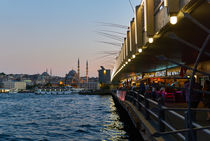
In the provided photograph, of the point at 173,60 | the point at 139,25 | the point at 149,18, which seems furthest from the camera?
the point at 139,25

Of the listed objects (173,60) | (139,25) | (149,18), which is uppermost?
(139,25)

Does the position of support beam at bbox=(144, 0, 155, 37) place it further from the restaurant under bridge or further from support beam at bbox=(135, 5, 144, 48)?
support beam at bbox=(135, 5, 144, 48)

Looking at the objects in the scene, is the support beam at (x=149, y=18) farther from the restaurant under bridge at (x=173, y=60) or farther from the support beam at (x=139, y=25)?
the support beam at (x=139, y=25)

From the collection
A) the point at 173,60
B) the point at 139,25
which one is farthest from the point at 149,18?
the point at 173,60

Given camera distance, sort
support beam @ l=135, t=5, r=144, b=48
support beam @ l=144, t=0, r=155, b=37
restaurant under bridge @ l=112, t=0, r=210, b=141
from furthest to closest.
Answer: support beam @ l=135, t=5, r=144, b=48 < support beam @ l=144, t=0, r=155, b=37 < restaurant under bridge @ l=112, t=0, r=210, b=141

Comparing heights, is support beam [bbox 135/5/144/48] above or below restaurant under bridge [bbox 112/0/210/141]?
above

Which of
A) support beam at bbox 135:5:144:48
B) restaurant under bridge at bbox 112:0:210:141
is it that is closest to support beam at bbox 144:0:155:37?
restaurant under bridge at bbox 112:0:210:141

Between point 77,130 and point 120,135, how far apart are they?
400cm

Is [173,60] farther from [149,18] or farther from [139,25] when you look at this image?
[139,25]

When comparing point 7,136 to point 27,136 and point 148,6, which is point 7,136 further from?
point 148,6

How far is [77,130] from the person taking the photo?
19.1 meters

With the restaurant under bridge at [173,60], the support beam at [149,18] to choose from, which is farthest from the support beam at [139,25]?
the support beam at [149,18]

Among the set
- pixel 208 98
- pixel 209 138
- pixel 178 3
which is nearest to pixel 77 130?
pixel 208 98

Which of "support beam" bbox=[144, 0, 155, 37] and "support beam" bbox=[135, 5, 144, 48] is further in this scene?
"support beam" bbox=[135, 5, 144, 48]
